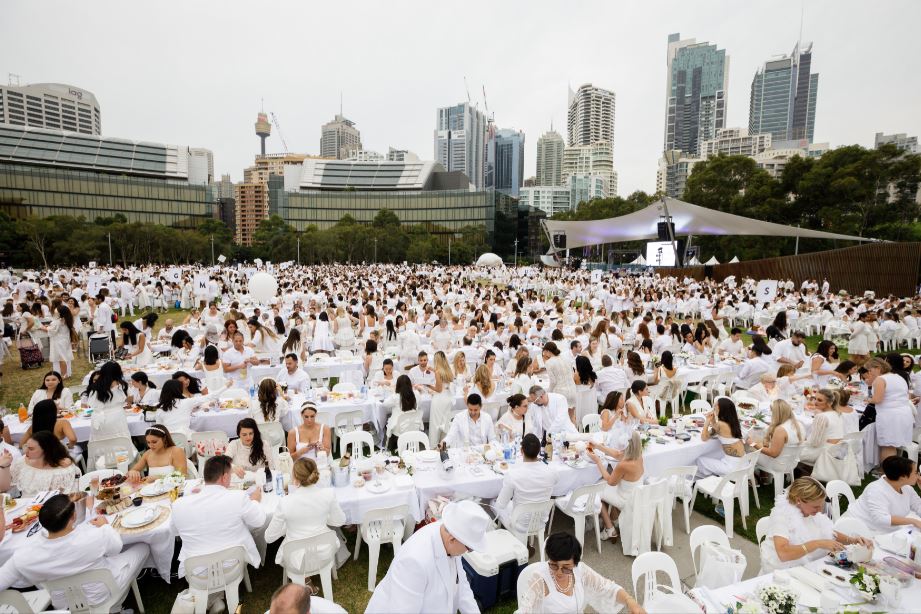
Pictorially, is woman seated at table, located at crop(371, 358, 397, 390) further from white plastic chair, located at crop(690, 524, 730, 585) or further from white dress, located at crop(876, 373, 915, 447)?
white dress, located at crop(876, 373, 915, 447)

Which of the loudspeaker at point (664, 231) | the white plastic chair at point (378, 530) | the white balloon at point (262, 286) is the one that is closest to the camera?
the white plastic chair at point (378, 530)

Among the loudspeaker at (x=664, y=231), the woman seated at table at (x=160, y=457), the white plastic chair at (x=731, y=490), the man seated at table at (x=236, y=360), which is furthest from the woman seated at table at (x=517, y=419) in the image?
the loudspeaker at (x=664, y=231)

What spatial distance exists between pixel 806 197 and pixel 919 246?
14.8 m

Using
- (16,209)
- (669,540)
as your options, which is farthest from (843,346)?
(16,209)

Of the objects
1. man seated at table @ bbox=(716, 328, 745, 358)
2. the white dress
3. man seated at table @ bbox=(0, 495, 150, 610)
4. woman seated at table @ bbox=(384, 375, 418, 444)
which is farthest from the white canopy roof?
man seated at table @ bbox=(0, 495, 150, 610)

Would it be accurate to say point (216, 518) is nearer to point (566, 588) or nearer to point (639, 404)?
point (566, 588)

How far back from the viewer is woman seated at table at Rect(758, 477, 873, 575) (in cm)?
374

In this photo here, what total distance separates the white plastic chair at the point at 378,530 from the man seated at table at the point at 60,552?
1999 millimetres

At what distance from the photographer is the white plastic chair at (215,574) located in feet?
12.3

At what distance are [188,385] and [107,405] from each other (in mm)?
1230

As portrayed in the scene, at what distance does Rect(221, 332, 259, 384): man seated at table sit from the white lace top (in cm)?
383

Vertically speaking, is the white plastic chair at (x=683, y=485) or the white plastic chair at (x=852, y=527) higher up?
the white plastic chair at (x=852, y=527)

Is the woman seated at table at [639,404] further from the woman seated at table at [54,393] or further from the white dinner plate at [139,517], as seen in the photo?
the woman seated at table at [54,393]

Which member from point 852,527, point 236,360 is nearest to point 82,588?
point 236,360
